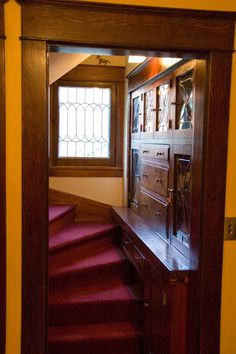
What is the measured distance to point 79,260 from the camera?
355 centimetres

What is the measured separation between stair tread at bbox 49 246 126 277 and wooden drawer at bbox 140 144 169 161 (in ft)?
3.02

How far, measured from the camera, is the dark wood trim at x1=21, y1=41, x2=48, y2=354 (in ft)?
5.53

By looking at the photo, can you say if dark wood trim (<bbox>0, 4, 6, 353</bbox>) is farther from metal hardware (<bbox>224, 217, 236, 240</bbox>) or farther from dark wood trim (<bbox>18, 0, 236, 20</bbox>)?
metal hardware (<bbox>224, 217, 236, 240</bbox>)

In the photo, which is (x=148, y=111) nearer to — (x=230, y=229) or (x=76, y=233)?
(x=76, y=233)

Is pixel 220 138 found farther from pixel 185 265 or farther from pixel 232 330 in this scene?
pixel 232 330

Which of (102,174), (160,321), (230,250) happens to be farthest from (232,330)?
(102,174)

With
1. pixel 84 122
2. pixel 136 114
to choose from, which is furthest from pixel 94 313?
pixel 84 122

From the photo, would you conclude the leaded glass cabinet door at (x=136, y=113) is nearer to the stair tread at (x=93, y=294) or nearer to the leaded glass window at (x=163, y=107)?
the leaded glass window at (x=163, y=107)

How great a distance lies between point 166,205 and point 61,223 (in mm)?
1338

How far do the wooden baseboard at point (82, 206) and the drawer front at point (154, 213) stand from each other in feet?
2.34

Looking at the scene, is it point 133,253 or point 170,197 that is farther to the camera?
point 133,253

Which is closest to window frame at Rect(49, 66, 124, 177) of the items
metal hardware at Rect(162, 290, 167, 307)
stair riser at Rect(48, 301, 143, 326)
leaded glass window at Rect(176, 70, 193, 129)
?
stair riser at Rect(48, 301, 143, 326)

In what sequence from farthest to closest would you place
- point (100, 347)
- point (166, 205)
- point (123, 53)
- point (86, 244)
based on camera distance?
point (86, 244) < point (100, 347) < point (166, 205) < point (123, 53)

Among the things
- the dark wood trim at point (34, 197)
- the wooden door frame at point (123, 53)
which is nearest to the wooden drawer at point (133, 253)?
the wooden door frame at point (123, 53)
